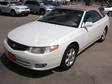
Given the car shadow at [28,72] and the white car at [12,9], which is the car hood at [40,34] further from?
the white car at [12,9]

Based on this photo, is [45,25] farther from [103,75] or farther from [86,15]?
[103,75]

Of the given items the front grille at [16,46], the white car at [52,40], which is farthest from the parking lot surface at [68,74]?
the front grille at [16,46]

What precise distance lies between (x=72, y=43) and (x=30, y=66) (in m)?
1.20

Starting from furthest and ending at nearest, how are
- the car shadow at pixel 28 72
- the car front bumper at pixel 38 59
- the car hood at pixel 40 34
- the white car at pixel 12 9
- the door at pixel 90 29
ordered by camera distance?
the white car at pixel 12 9 → the door at pixel 90 29 → the car shadow at pixel 28 72 → the car hood at pixel 40 34 → the car front bumper at pixel 38 59

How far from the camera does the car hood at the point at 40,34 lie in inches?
124

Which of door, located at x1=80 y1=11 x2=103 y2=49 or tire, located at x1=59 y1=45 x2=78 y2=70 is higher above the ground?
door, located at x1=80 y1=11 x2=103 y2=49

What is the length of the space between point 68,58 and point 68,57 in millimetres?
32

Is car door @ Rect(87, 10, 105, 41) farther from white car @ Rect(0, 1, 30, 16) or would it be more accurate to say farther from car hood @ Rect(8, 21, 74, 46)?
white car @ Rect(0, 1, 30, 16)

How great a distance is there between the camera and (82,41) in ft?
13.0

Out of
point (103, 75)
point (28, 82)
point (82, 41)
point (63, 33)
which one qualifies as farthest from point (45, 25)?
point (103, 75)

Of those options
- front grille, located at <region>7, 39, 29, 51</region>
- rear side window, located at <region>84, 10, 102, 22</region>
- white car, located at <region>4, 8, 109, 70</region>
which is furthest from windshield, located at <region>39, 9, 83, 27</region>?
front grille, located at <region>7, 39, 29, 51</region>

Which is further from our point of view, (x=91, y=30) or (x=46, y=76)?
(x=91, y=30)

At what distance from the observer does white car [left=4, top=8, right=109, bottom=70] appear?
9.93 feet

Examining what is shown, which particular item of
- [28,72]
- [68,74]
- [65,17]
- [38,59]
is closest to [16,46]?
[38,59]
